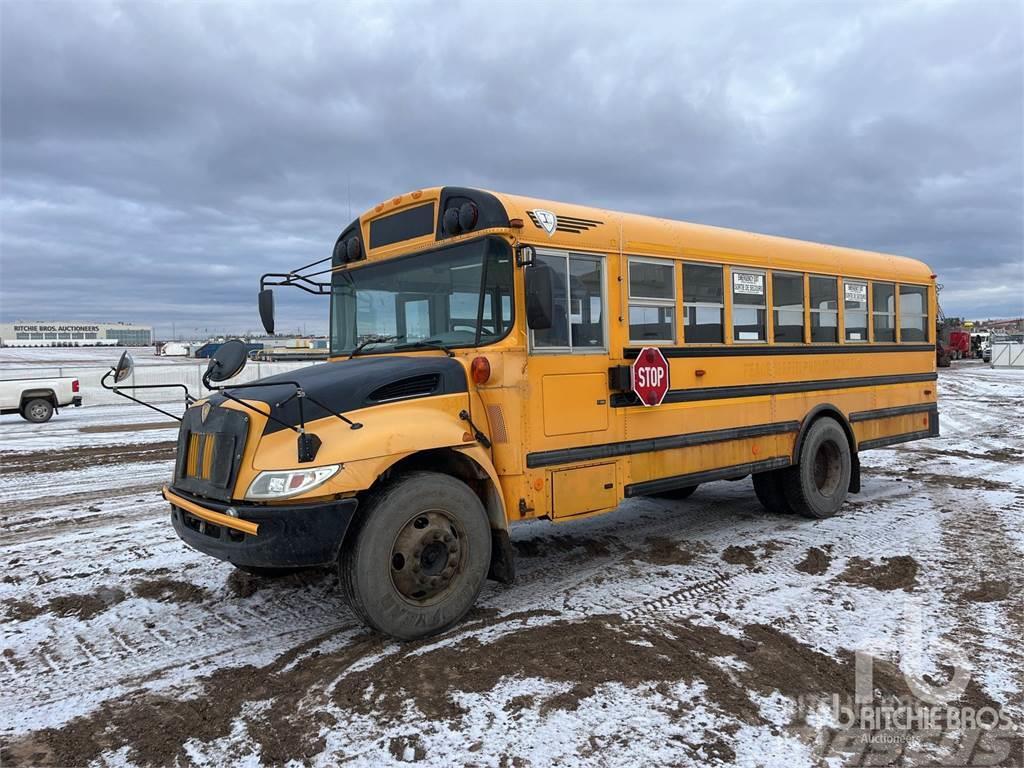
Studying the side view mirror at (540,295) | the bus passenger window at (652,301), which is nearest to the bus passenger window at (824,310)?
the bus passenger window at (652,301)

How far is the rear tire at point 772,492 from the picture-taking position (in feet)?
23.0

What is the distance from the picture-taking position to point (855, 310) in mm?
7355

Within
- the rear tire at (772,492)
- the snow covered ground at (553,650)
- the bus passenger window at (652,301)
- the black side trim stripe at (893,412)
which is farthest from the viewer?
the black side trim stripe at (893,412)

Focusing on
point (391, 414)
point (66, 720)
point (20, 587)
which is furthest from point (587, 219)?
point (20, 587)

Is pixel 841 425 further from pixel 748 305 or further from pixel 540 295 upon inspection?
pixel 540 295

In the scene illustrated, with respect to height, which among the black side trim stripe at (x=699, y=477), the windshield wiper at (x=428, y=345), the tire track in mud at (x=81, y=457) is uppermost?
the windshield wiper at (x=428, y=345)

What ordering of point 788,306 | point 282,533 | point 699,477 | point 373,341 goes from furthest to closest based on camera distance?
point 788,306 → point 699,477 → point 373,341 → point 282,533

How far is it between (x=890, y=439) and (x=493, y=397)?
5.59 metres

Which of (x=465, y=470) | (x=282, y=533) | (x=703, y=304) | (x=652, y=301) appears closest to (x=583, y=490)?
(x=465, y=470)

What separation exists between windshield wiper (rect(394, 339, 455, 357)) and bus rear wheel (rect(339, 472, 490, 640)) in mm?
869

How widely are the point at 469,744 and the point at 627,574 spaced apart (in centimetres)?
248

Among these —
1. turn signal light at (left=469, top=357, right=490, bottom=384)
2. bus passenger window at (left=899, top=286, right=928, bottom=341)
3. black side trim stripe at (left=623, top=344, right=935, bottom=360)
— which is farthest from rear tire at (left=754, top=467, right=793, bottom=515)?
turn signal light at (left=469, top=357, right=490, bottom=384)

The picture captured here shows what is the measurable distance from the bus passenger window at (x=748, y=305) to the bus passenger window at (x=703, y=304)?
0.61ft

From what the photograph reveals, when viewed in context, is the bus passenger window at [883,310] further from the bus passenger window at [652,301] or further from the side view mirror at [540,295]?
the side view mirror at [540,295]
